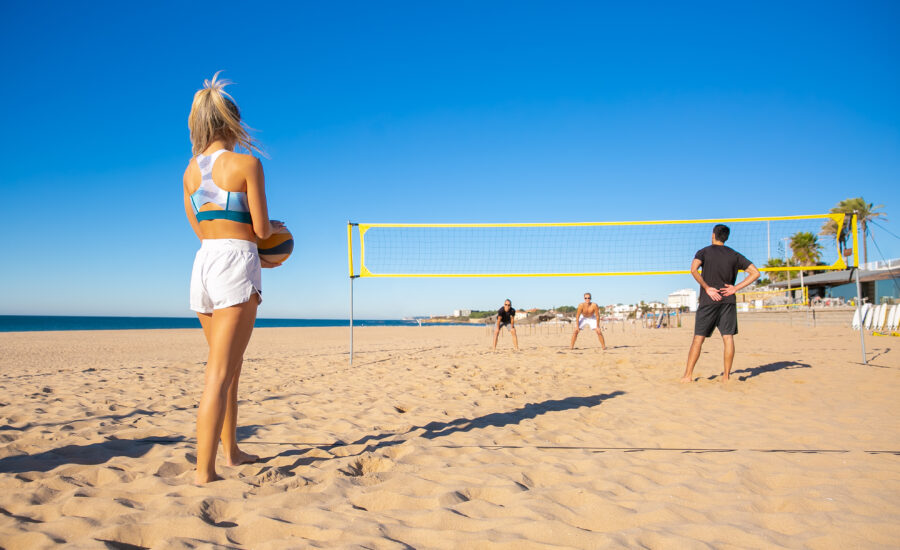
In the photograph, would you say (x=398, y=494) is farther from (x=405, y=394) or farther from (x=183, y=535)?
(x=405, y=394)

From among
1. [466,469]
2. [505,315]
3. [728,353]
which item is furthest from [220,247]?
[505,315]

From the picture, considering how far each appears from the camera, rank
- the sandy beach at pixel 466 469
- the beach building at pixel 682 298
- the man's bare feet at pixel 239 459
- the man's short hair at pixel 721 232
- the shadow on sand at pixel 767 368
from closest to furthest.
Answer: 1. the sandy beach at pixel 466 469
2. the man's bare feet at pixel 239 459
3. the man's short hair at pixel 721 232
4. the shadow on sand at pixel 767 368
5. the beach building at pixel 682 298

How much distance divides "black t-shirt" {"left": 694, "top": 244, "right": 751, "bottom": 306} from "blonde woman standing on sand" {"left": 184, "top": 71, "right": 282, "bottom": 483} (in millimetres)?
4297

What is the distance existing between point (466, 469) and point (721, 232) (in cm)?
392

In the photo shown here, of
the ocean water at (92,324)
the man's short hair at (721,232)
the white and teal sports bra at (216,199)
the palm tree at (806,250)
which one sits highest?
the palm tree at (806,250)

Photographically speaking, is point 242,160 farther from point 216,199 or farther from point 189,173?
point 189,173

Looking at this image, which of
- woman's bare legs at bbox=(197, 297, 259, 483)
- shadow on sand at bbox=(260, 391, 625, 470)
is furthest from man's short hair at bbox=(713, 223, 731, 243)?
woman's bare legs at bbox=(197, 297, 259, 483)

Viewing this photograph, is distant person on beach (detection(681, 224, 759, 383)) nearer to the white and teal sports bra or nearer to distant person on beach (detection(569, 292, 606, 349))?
the white and teal sports bra

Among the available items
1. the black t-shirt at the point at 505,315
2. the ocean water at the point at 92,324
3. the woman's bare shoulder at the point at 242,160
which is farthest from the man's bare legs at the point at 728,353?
the ocean water at the point at 92,324

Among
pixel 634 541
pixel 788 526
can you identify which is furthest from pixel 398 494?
pixel 788 526

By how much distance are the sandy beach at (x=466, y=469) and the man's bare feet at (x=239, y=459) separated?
4cm

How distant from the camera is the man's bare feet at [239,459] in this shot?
81.4 inches

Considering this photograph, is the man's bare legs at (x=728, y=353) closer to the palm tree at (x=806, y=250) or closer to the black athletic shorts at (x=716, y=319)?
the black athletic shorts at (x=716, y=319)

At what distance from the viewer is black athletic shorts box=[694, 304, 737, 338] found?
4.56 m
